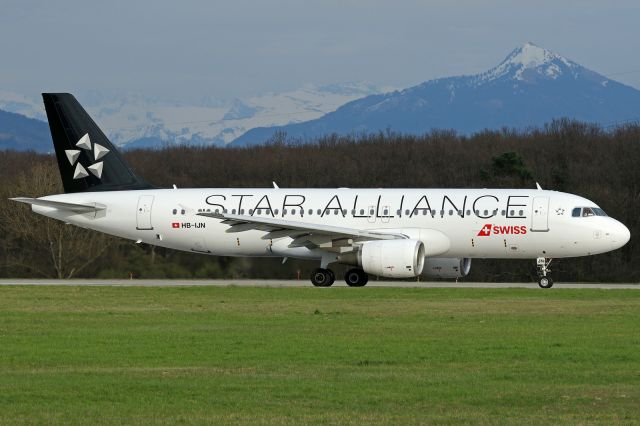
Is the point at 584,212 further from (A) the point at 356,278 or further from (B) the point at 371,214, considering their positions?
(A) the point at 356,278

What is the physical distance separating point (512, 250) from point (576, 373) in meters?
24.2

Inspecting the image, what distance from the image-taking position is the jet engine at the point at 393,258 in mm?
39344

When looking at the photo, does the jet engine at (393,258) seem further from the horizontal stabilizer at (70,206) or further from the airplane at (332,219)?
the horizontal stabilizer at (70,206)

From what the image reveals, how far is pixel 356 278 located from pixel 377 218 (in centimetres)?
217

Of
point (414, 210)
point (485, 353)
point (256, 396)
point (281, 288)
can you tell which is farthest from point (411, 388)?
point (414, 210)

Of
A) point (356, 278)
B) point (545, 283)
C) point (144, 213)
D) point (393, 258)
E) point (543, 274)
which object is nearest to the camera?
point (393, 258)

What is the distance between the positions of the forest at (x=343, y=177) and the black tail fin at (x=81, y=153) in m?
5.94

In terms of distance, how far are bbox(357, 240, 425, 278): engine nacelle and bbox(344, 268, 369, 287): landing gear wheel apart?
2.30 m

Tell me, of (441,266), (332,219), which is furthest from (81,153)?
(441,266)

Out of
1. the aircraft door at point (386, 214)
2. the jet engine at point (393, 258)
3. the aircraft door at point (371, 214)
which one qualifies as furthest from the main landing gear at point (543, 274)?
the aircraft door at point (371, 214)

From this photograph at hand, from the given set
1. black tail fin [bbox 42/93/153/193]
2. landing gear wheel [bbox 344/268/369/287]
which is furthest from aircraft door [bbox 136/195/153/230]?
landing gear wheel [bbox 344/268/369/287]

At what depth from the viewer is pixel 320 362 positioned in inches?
743

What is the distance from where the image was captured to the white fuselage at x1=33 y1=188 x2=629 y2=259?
135ft

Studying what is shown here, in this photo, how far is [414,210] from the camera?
42031 mm
